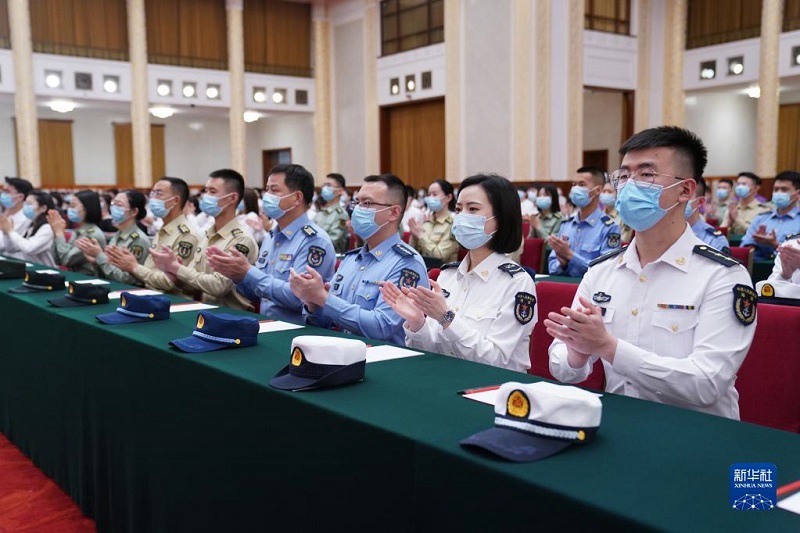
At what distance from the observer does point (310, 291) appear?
2.88 m

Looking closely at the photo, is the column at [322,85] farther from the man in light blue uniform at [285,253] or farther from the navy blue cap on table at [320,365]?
the navy blue cap on table at [320,365]

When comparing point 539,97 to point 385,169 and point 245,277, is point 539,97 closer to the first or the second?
point 385,169

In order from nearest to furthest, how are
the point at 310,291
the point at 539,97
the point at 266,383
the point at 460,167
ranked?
the point at 266,383, the point at 310,291, the point at 539,97, the point at 460,167

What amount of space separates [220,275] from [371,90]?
14148mm

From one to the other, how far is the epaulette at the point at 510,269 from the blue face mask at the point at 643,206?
0.64 m

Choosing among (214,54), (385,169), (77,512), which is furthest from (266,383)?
(214,54)

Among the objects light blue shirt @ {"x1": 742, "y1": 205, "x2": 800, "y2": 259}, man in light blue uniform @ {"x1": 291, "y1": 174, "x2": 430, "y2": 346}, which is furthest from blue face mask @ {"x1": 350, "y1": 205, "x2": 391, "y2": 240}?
light blue shirt @ {"x1": 742, "y1": 205, "x2": 800, "y2": 259}

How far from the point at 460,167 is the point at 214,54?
6950mm

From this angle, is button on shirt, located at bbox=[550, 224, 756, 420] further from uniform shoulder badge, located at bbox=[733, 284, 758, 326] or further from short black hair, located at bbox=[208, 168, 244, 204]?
short black hair, located at bbox=[208, 168, 244, 204]

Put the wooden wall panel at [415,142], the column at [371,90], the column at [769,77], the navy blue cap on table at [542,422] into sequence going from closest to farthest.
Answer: the navy blue cap on table at [542,422], the column at [769,77], the wooden wall panel at [415,142], the column at [371,90]

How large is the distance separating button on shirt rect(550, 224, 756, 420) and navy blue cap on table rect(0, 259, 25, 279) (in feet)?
10.9

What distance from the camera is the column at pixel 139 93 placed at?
53.2 feet

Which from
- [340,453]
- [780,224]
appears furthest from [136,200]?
[780,224]

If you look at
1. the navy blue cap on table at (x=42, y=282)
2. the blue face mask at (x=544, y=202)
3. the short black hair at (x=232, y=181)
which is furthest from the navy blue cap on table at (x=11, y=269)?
the blue face mask at (x=544, y=202)
